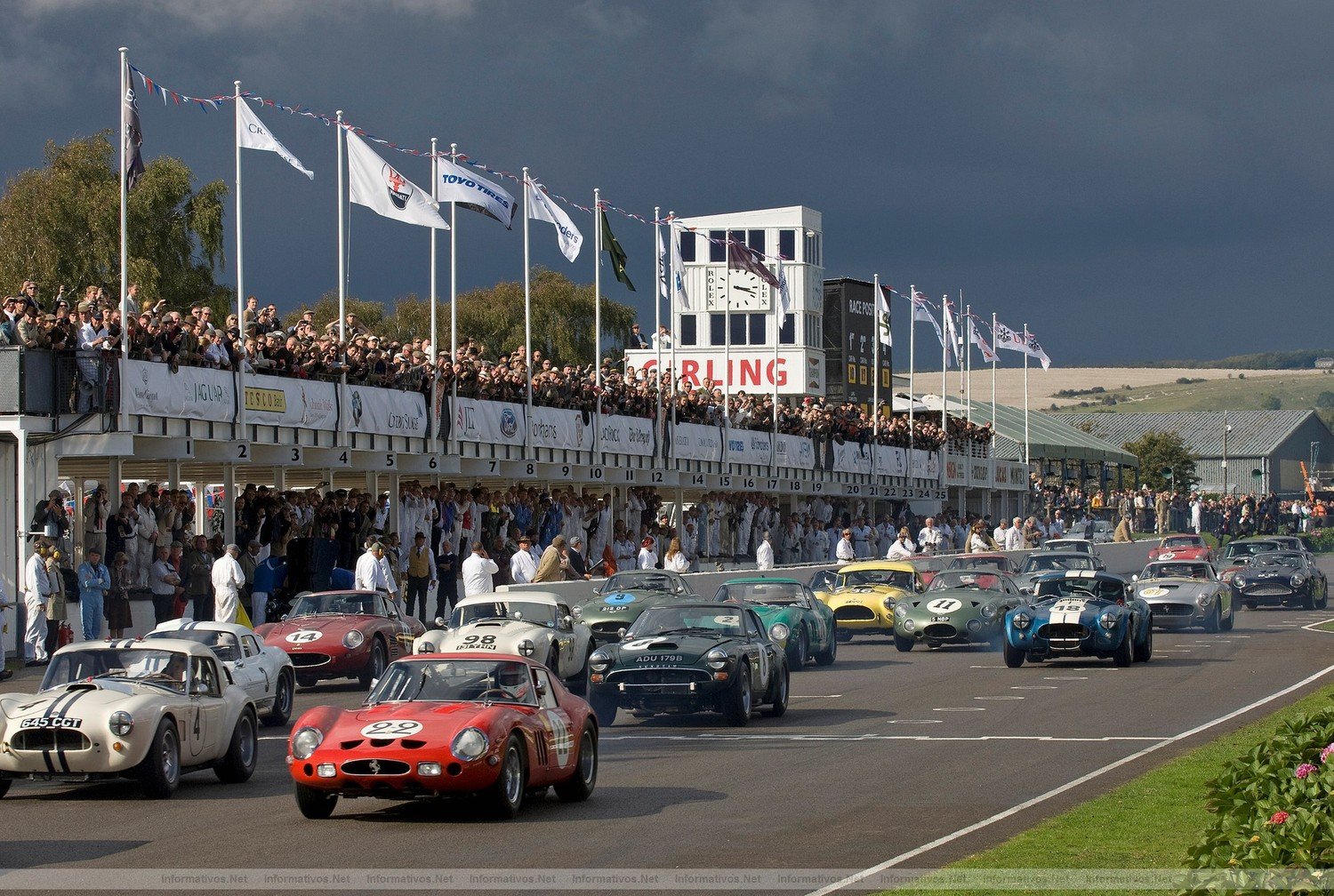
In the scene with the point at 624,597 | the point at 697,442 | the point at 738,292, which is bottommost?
the point at 624,597

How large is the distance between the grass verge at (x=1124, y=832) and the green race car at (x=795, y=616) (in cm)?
1219

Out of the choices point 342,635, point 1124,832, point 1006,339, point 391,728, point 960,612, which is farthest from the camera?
point 1006,339

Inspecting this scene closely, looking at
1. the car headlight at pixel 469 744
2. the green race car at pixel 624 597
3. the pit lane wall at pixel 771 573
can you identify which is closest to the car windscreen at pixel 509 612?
the pit lane wall at pixel 771 573

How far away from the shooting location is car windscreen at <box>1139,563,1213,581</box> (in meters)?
34.9

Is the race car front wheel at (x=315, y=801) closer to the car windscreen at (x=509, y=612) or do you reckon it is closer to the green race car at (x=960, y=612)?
the car windscreen at (x=509, y=612)

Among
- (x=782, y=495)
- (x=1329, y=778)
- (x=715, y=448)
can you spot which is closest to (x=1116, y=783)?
(x=1329, y=778)

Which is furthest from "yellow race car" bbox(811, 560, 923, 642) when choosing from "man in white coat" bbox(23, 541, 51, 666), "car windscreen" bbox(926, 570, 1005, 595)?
"man in white coat" bbox(23, 541, 51, 666)

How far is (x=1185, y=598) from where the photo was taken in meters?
33.7

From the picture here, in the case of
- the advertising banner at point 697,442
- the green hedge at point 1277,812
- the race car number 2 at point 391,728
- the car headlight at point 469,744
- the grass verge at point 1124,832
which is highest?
the advertising banner at point 697,442

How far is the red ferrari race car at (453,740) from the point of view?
12148 mm

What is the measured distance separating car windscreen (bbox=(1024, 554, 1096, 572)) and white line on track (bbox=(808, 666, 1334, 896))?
36.6 ft

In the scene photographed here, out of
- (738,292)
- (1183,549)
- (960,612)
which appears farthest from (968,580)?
(738,292)

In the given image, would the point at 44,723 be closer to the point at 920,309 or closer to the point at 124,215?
the point at 124,215

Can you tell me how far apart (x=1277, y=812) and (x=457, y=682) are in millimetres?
7188
